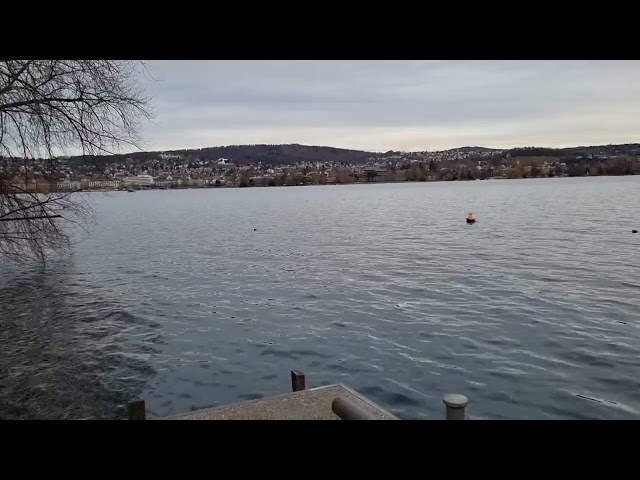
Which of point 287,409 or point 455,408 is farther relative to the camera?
point 287,409

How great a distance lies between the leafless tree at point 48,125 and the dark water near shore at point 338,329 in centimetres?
234

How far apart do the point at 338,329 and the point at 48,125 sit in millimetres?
6181

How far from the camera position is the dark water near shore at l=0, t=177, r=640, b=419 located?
24.0 feet

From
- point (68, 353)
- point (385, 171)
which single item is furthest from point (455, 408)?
point (385, 171)

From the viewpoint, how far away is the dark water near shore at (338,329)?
732 centimetres

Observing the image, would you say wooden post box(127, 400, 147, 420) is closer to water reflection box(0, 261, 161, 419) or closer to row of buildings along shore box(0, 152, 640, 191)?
water reflection box(0, 261, 161, 419)

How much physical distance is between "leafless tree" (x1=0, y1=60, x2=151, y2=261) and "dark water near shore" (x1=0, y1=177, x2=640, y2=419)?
7.66ft

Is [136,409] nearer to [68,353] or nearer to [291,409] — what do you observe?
[291,409]

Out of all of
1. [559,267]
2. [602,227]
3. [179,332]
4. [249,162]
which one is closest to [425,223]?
[602,227]

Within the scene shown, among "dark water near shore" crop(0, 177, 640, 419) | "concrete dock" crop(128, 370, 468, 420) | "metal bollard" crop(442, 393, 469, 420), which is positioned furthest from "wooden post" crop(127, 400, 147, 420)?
"metal bollard" crop(442, 393, 469, 420)

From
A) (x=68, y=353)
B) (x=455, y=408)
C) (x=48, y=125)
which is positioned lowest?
A: (x=68, y=353)

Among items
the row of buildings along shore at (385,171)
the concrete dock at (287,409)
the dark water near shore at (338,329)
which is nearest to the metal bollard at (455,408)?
the concrete dock at (287,409)

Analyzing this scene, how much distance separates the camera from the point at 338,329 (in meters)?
10.3
